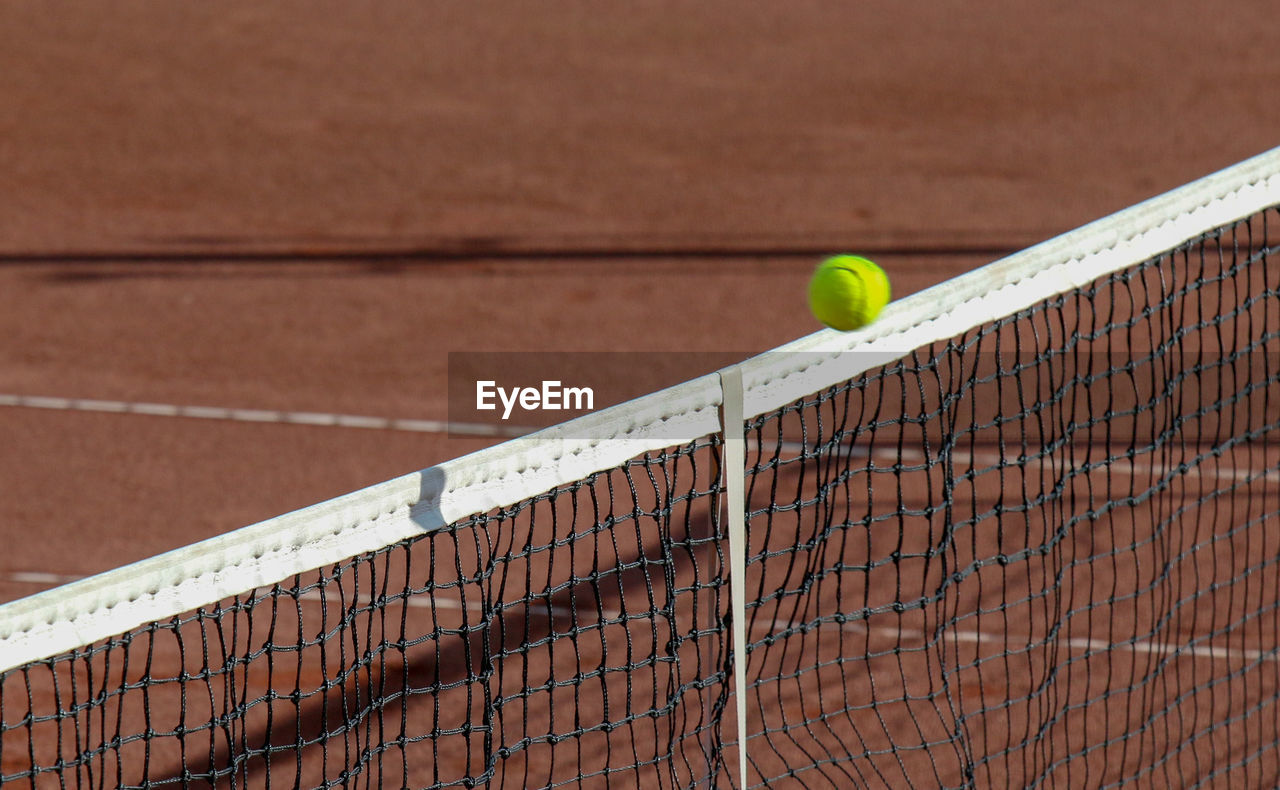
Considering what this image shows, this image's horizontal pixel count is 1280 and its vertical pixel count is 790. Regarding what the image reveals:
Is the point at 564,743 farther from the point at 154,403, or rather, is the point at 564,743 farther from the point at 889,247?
the point at 889,247

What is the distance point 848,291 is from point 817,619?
1.65m

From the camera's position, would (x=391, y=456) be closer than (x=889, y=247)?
Yes

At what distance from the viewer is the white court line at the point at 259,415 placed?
7379mm

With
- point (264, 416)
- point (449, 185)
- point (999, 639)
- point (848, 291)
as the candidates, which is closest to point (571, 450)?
point (848, 291)

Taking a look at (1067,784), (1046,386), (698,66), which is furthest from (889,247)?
(1067,784)

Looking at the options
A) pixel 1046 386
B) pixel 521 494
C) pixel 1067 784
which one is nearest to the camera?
pixel 521 494

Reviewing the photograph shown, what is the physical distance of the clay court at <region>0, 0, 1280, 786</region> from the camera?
22.9 ft

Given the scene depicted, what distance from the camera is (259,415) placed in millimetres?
7461

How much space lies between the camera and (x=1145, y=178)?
1014 cm

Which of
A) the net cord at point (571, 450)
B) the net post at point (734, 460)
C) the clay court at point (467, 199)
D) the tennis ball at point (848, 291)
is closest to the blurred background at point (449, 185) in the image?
the clay court at point (467, 199)

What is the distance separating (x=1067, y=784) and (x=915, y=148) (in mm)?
6577

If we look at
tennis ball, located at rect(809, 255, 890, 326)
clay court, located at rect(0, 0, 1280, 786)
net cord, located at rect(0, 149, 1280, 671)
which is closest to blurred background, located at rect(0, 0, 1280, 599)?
clay court, located at rect(0, 0, 1280, 786)

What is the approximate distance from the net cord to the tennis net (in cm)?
1

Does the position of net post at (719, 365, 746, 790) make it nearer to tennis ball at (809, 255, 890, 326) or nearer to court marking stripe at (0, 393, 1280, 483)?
tennis ball at (809, 255, 890, 326)
